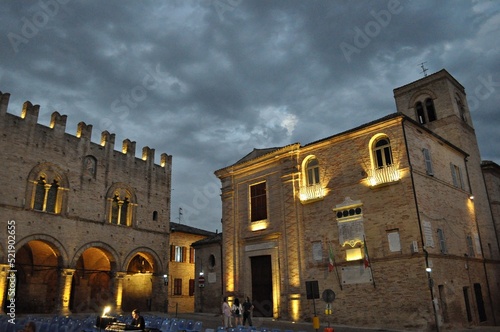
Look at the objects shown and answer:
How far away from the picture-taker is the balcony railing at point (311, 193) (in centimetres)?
2208

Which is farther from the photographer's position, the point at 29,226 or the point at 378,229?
the point at 29,226

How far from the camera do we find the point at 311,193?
2250cm

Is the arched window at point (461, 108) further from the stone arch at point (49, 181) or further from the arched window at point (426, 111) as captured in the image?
the stone arch at point (49, 181)

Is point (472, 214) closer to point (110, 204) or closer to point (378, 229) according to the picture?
point (378, 229)

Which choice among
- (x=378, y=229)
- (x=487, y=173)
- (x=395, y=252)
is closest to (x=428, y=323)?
(x=395, y=252)

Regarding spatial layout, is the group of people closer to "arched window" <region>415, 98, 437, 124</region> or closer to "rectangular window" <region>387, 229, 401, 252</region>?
"rectangular window" <region>387, 229, 401, 252</region>

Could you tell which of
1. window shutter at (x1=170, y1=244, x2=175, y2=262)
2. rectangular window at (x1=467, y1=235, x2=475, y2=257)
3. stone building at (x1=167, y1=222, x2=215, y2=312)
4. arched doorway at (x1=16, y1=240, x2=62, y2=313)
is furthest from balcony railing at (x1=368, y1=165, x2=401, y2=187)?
window shutter at (x1=170, y1=244, x2=175, y2=262)

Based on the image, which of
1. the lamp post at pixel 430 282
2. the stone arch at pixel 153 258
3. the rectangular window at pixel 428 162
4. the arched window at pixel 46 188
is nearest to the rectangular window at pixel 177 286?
the stone arch at pixel 153 258

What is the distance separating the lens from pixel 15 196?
23781 mm

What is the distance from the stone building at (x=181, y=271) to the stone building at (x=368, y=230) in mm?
12043

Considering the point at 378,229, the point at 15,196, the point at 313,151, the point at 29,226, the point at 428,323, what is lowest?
the point at 428,323

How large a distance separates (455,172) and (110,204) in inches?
946

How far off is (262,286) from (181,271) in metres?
15.4

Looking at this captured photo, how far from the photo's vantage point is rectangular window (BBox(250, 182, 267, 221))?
82.2 feet
